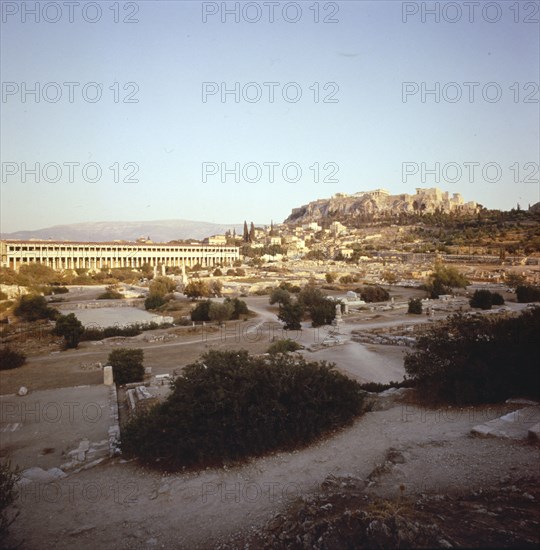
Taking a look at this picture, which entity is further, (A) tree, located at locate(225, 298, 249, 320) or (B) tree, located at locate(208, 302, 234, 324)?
(A) tree, located at locate(225, 298, 249, 320)

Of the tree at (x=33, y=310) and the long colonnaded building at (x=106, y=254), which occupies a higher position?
the long colonnaded building at (x=106, y=254)

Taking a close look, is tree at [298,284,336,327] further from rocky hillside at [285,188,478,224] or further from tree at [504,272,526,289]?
rocky hillside at [285,188,478,224]

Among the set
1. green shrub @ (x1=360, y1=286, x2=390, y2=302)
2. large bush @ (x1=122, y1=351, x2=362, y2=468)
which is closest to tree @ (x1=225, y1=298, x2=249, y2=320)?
green shrub @ (x1=360, y1=286, x2=390, y2=302)

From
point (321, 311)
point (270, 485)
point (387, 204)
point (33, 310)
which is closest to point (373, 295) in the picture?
point (321, 311)

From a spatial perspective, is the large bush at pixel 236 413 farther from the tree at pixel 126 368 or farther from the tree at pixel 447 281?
the tree at pixel 447 281

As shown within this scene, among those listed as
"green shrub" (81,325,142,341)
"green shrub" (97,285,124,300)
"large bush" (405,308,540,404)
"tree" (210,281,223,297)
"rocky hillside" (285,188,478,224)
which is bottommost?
"green shrub" (81,325,142,341)

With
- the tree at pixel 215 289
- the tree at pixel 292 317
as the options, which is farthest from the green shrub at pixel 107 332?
the tree at pixel 215 289

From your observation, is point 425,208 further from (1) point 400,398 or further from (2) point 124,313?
(1) point 400,398
